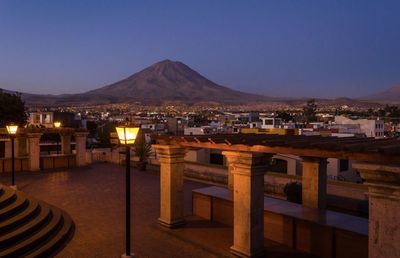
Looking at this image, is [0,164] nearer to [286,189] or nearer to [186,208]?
[186,208]

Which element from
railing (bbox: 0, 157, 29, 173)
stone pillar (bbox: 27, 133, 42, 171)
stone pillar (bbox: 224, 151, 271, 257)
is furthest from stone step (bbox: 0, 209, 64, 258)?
railing (bbox: 0, 157, 29, 173)

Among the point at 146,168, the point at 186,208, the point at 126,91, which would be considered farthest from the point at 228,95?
the point at 186,208

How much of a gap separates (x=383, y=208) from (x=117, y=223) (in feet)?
31.3

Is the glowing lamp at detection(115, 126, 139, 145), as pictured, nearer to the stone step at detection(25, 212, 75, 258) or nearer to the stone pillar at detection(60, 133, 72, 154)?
the stone step at detection(25, 212, 75, 258)

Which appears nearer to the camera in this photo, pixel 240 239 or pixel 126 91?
pixel 240 239

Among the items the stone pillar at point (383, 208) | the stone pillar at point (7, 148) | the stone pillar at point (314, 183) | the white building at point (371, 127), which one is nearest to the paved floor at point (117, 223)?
the stone pillar at point (314, 183)

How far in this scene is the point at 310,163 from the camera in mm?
12758

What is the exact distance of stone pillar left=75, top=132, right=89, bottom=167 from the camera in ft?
92.3

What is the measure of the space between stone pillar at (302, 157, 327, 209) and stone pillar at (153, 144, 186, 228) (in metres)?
4.40

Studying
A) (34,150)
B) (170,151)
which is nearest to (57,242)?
(170,151)

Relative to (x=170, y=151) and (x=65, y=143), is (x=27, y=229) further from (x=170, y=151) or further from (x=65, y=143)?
(x=65, y=143)

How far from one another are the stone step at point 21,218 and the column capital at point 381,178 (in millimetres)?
9721

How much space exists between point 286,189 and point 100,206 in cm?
833

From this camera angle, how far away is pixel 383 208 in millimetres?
6426
